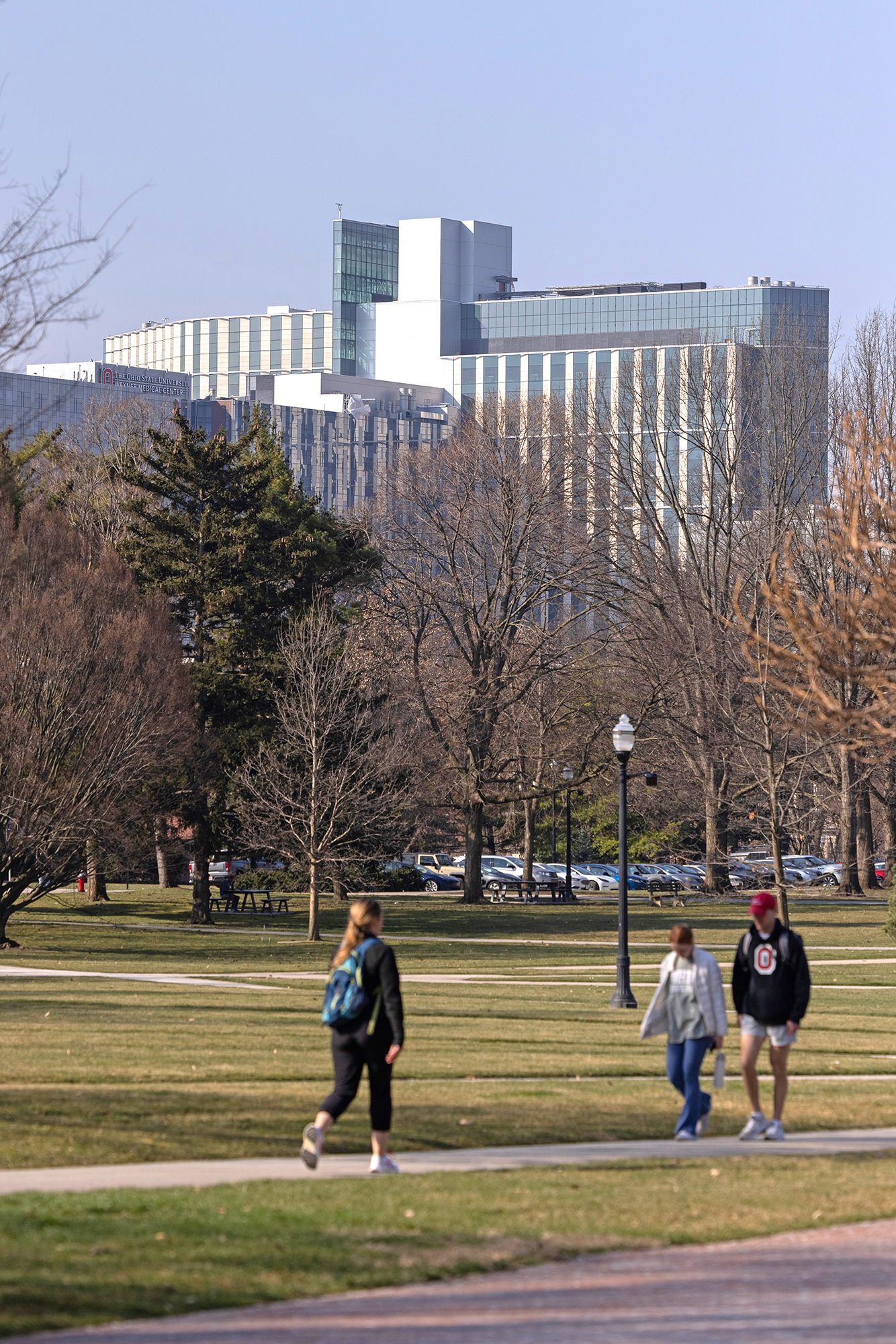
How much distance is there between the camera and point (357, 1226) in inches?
331

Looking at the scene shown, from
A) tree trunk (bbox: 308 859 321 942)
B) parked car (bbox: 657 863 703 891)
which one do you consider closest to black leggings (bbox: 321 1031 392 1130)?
tree trunk (bbox: 308 859 321 942)

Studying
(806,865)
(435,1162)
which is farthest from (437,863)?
(435,1162)

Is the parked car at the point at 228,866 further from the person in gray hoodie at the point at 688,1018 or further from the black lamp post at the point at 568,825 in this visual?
the person in gray hoodie at the point at 688,1018

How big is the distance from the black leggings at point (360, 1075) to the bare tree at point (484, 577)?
44.1 meters

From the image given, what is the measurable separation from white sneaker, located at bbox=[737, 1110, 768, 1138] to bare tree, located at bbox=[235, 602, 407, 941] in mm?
27485

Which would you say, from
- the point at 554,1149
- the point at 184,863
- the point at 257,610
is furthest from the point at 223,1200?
the point at 184,863

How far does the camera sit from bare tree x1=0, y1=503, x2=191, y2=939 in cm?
3497

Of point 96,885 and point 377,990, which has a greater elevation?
point 377,990

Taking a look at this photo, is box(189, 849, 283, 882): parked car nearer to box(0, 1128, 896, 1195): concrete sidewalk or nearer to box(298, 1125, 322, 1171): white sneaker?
box(0, 1128, 896, 1195): concrete sidewalk

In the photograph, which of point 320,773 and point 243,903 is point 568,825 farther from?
point 320,773

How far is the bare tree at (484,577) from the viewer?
5534cm

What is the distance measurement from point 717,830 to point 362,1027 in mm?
46551

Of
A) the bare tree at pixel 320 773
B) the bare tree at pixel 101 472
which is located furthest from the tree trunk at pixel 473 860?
the bare tree at pixel 101 472

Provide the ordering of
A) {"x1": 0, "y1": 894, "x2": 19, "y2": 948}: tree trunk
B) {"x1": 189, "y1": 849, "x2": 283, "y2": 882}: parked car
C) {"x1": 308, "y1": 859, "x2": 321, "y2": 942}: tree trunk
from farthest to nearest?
{"x1": 189, "y1": 849, "x2": 283, "y2": 882}: parked car, {"x1": 308, "y1": 859, "x2": 321, "y2": 942}: tree trunk, {"x1": 0, "y1": 894, "x2": 19, "y2": 948}: tree trunk
